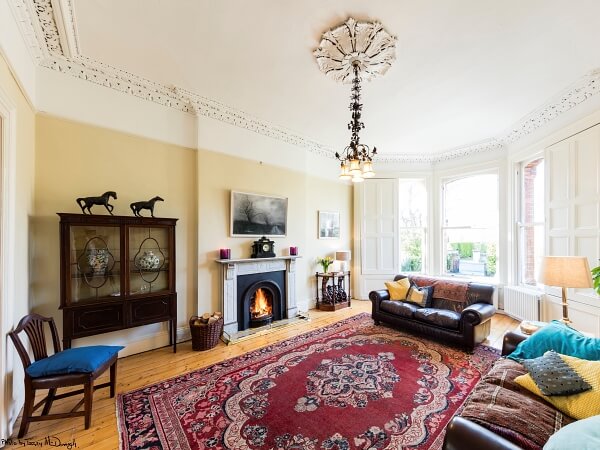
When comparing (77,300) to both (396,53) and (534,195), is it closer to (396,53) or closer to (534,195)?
(396,53)

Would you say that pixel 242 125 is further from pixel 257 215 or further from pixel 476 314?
pixel 476 314

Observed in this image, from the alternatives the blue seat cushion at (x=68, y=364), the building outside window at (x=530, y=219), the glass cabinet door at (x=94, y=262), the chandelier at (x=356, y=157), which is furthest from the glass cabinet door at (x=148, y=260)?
the building outside window at (x=530, y=219)

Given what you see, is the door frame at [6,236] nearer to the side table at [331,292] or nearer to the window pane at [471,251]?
the side table at [331,292]

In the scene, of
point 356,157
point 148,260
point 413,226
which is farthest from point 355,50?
point 413,226

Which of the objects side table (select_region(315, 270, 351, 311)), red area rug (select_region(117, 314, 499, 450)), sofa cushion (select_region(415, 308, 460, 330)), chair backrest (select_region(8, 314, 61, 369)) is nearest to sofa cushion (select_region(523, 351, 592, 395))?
red area rug (select_region(117, 314, 499, 450))

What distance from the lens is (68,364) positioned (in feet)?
6.66

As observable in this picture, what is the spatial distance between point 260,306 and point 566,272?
383 cm

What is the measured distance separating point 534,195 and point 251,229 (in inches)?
189

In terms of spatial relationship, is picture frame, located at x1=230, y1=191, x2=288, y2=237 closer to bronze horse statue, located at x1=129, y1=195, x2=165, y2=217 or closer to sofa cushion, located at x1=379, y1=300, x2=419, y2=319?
bronze horse statue, located at x1=129, y1=195, x2=165, y2=217

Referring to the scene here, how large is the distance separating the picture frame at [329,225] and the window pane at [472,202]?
7.83ft

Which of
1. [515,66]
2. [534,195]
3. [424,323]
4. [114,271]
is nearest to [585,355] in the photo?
[424,323]

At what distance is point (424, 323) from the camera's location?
12.0 ft

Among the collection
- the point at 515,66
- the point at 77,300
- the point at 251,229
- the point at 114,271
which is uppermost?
the point at 515,66

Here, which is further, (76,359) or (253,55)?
(253,55)
